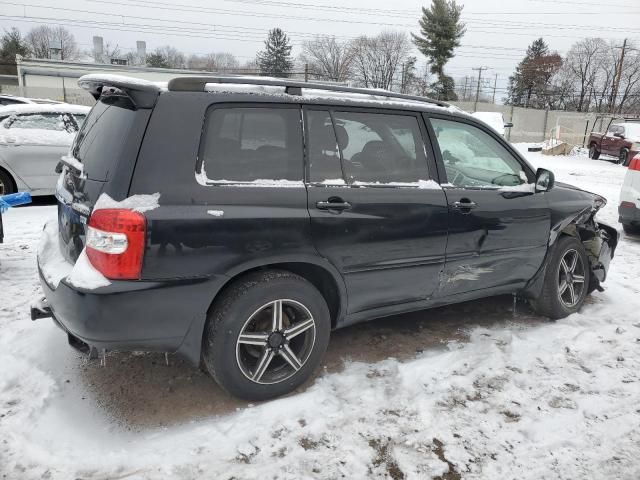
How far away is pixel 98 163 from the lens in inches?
108

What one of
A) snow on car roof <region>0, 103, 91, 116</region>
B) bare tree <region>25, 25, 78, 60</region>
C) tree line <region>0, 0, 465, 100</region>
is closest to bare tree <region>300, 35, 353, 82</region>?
tree line <region>0, 0, 465, 100</region>

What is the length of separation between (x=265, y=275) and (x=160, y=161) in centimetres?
83

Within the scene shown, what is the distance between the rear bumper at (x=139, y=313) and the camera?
249 centimetres

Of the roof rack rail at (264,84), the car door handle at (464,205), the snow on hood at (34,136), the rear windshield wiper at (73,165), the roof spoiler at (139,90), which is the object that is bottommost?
the snow on hood at (34,136)

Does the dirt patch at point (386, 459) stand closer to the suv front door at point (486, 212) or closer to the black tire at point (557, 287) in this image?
the suv front door at point (486, 212)

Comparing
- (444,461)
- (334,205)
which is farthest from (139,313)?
(444,461)

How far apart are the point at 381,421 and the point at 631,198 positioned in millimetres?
6094

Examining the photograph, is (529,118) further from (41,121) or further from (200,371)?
(200,371)

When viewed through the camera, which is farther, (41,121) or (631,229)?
(41,121)

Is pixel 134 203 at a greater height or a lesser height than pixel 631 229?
greater

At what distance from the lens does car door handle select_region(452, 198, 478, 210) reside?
3.53 metres

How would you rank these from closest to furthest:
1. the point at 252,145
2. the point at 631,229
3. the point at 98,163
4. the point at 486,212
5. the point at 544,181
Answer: the point at 98,163
the point at 252,145
the point at 486,212
the point at 544,181
the point at 631,229

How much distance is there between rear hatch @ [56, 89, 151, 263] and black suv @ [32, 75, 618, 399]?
0.04ft

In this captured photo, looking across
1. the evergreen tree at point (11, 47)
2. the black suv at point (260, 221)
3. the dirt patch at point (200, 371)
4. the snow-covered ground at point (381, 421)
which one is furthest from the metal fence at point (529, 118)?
the snow-covered ground at point (381, 421)
